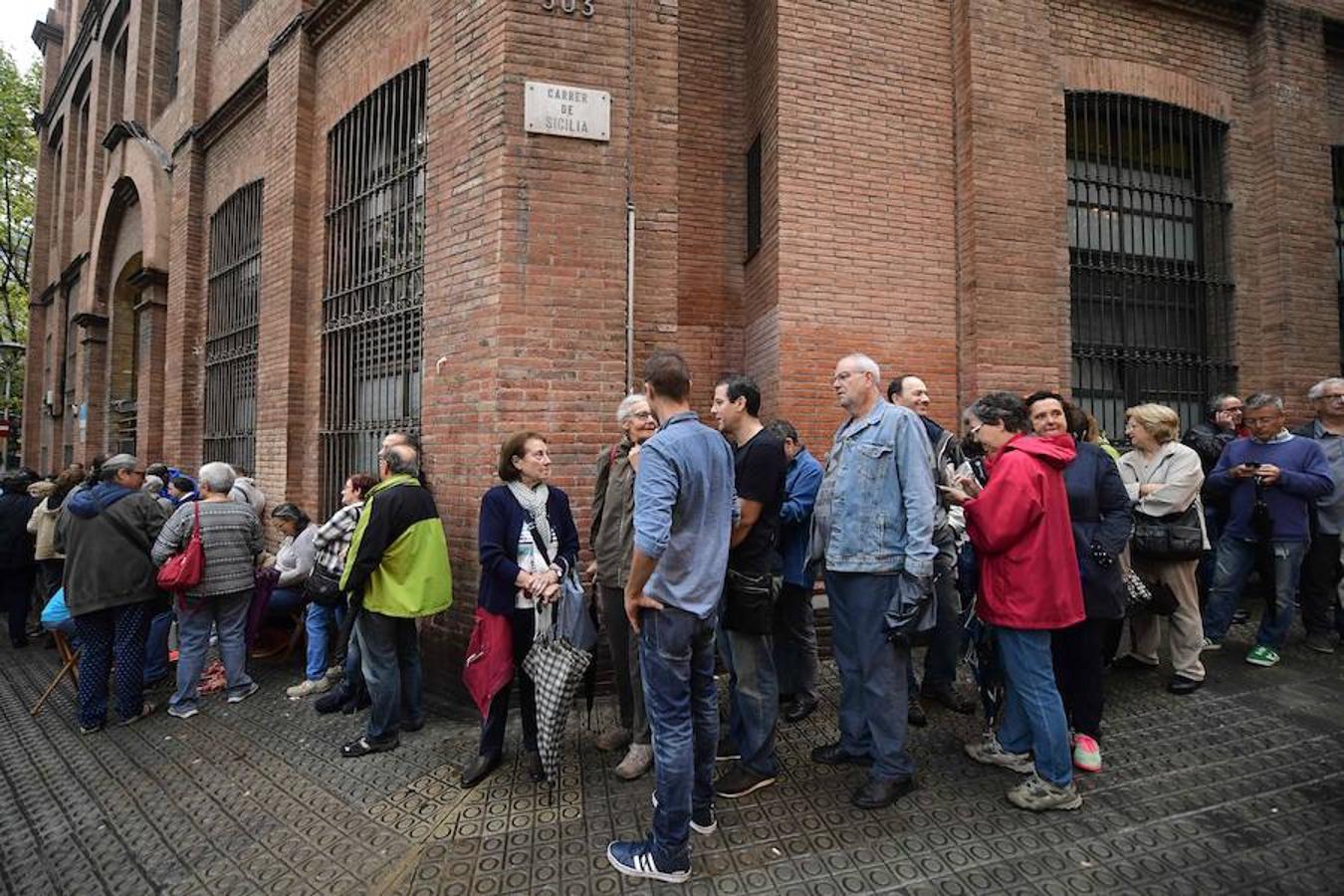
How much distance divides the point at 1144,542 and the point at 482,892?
14.9 feet

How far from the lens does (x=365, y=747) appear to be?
387cm

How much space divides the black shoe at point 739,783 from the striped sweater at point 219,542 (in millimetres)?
3928

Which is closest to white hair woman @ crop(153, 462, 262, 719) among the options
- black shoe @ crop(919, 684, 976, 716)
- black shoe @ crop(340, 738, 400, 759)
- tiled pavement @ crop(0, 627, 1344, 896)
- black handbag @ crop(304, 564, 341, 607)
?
tiled pavement @ crop(0, 627, 1344, 896)

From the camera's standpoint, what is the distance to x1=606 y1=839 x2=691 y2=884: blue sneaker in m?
2.57

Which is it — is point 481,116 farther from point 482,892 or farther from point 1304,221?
point 1304,221

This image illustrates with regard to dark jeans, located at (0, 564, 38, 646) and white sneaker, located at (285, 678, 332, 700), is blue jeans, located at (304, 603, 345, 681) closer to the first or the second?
white sneaker, located at (285, 678, 332, 700)

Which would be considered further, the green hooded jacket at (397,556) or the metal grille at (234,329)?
the metal grille at (234,329)

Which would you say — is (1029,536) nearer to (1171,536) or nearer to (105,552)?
(1171,536)

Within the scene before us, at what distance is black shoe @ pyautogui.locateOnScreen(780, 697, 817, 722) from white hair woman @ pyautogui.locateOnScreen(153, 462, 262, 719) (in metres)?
4.12

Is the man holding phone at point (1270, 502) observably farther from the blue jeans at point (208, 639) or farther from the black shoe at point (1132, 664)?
the blue jeans at point (208, 639)

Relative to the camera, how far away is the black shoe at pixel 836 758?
11.3 ft

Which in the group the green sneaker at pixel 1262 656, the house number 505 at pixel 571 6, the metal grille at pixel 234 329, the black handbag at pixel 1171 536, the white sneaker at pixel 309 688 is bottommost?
the white sneaker at pixel 309 688

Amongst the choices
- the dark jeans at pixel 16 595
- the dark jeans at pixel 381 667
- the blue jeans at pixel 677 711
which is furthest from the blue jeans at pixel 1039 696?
the dark jeans at pixel 16 595

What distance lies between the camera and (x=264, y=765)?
3836 millimetres
